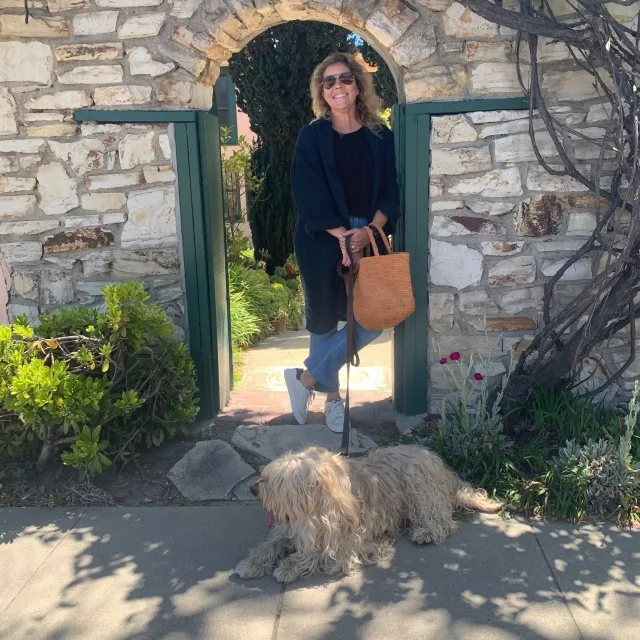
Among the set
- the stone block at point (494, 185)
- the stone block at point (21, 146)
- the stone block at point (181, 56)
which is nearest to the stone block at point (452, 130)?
the stone block at point (494, 185)

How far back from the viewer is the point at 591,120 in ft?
12.0

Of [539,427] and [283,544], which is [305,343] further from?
[283,544]

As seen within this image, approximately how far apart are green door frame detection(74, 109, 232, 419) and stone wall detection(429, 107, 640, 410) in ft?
4.52

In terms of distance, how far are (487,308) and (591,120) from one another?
4.00 feet

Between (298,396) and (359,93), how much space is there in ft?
6.01

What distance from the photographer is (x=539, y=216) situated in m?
3.81

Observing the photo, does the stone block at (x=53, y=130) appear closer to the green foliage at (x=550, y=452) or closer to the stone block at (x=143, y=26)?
the stone block at (x=143, y=26)

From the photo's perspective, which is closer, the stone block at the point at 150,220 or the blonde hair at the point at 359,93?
the blonde hair at the point at 359,93

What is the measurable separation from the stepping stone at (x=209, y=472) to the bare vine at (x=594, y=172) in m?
1.65

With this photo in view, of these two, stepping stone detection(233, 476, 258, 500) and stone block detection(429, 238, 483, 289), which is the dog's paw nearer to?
stepping stone detection(233, 476, 258, 500)

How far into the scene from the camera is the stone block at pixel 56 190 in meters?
3.87

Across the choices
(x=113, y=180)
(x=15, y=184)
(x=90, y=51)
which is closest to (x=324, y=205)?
(x=113, y=180)

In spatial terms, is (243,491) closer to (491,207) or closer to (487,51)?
(491,207)

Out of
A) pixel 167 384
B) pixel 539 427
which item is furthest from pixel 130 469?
pixel 539 427
